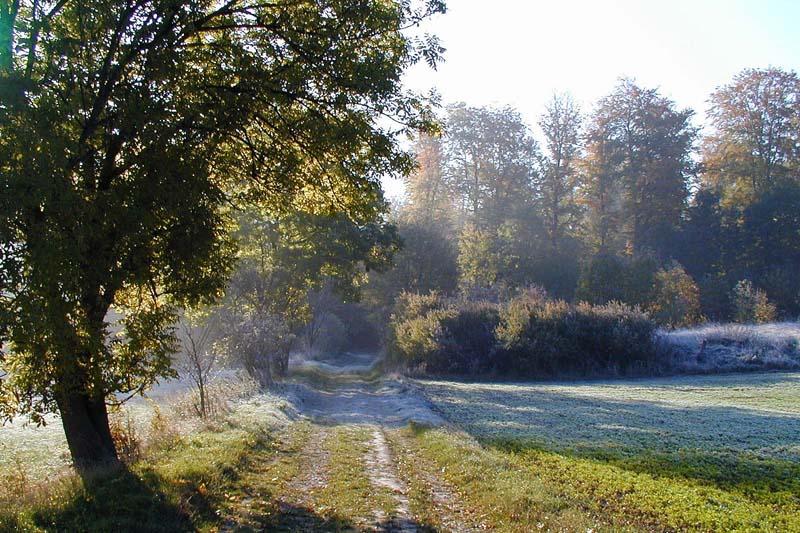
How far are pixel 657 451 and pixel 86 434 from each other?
33.3ft

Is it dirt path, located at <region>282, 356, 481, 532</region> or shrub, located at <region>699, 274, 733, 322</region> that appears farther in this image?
shrub, located at <region>699, 274, 733, 322</region>

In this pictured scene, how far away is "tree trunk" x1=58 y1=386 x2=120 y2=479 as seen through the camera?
31.6 feet

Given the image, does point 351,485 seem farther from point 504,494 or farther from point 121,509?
point 121,509

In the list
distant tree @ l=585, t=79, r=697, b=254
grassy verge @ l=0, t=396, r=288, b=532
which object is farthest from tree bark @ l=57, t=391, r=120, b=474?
distant tree @ l=585, t=79, r=697, b=254

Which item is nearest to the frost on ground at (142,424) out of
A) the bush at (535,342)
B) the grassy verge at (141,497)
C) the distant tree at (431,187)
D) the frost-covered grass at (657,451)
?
the grassy verge at (141,497)

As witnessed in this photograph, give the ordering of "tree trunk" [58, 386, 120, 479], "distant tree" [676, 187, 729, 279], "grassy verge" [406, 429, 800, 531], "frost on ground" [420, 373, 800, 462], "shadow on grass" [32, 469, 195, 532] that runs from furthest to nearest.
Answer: "distant tree" [676, 187, 729, 279] → "frost on ground" [420, 373, 800, 462] → "tree trunk" [58, 386, 120, 479] → "grassy verge" [406, 429, 800, 531] → "shadow on grass" [32, 469, 195, 532]

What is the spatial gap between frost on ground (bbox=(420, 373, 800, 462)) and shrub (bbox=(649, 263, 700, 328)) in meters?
20.5

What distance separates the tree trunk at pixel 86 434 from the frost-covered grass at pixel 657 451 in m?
5.74

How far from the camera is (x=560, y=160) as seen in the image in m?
70.9

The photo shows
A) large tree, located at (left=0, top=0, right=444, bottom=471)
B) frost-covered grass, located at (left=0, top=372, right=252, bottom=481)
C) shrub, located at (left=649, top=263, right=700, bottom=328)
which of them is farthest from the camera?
shrub, located at (left=649, top=263, right=700, bottom=328)

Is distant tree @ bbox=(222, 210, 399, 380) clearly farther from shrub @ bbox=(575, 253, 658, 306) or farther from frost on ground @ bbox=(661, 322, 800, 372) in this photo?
shrub @ bbox=(575, 253, 658, 306)

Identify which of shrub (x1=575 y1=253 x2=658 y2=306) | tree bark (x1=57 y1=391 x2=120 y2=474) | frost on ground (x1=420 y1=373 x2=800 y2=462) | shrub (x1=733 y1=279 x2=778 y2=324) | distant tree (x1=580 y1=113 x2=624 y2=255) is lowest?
frost on ground (x1=420 y1=373 x2=800 y2=462)

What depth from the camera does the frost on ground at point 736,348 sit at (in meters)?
36.6

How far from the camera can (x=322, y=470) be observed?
11.3 meters
